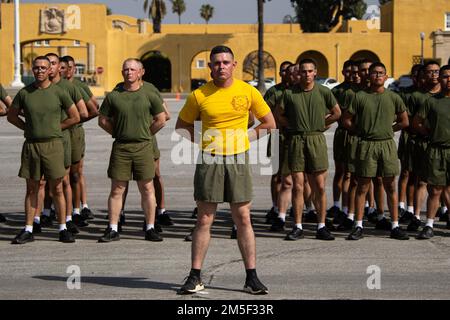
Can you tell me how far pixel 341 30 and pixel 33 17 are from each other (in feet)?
94.7

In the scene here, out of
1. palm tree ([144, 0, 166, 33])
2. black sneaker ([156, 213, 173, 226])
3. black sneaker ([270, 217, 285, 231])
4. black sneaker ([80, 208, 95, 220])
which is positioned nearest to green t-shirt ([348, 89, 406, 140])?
black sneaker ([270, 217, 285, 231])

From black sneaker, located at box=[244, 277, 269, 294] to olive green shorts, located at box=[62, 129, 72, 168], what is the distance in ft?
13.2

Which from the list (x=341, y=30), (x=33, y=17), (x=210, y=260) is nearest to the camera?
(x=210, y=260)

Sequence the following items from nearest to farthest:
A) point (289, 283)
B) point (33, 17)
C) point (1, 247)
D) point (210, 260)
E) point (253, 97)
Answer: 1. point (253, 97)
2. point (289, 283)
3. point (210, 260)
4. point (1, 247)
5. point (33, 17)

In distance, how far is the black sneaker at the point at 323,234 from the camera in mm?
10570

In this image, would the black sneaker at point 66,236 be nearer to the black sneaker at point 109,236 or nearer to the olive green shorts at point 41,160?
the black sneaker at point 109,236

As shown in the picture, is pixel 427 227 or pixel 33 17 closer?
pixel 427 227

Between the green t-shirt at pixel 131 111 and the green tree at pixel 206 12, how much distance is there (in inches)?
4246

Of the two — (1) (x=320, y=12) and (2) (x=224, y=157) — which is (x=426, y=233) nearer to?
(2) (x=224, y=157)

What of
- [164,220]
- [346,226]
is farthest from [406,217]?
[164,220]

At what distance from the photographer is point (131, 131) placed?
10336 millimetres

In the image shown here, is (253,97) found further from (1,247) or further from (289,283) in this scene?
(1,247)

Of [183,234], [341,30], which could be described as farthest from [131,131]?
[341,30]

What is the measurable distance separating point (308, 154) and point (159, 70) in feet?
201
